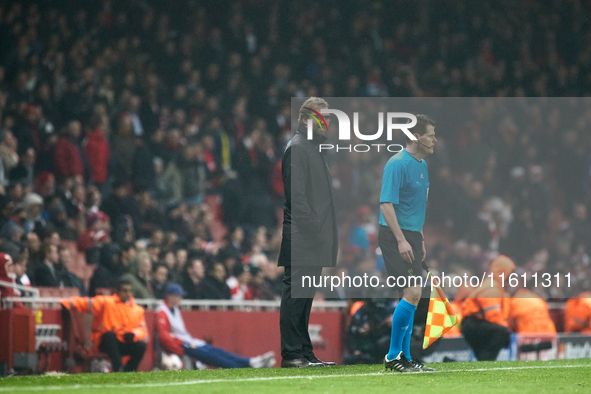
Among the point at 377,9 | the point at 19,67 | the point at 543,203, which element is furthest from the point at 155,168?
the point at 377,9

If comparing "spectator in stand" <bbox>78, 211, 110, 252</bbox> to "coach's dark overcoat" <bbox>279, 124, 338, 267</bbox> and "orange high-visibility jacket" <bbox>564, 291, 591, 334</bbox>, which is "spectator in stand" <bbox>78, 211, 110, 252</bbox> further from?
"orange high-visibility jacket" <bbox>564, 291, 591, 334</bbox>

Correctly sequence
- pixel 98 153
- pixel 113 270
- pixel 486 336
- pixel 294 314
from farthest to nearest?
pixel 98 153 < pixel 113 270 < pixel 486 336 < pixel 294 314

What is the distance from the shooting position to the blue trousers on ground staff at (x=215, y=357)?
9438 millimetres

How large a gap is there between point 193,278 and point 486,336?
377 centimetres

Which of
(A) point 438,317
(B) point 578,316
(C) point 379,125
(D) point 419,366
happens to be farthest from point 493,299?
(D) point 419,366

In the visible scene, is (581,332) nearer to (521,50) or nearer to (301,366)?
(301,366)

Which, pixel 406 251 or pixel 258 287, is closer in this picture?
pixel 406 251

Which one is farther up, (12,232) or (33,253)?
(12,232)

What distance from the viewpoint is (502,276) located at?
815 centimetres

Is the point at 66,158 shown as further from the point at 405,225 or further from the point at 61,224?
the point at 405,225

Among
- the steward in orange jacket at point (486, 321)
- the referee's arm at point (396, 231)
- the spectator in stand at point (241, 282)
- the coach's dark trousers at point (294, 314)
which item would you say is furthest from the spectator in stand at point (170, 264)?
the referee's arm at point (396, 231)

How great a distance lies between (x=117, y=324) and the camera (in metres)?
8.85

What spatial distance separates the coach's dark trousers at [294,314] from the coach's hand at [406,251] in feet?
2.62

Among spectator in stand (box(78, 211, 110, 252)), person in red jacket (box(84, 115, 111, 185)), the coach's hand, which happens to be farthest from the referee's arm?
person in red jacket (box(84, 115, 111, 185))
